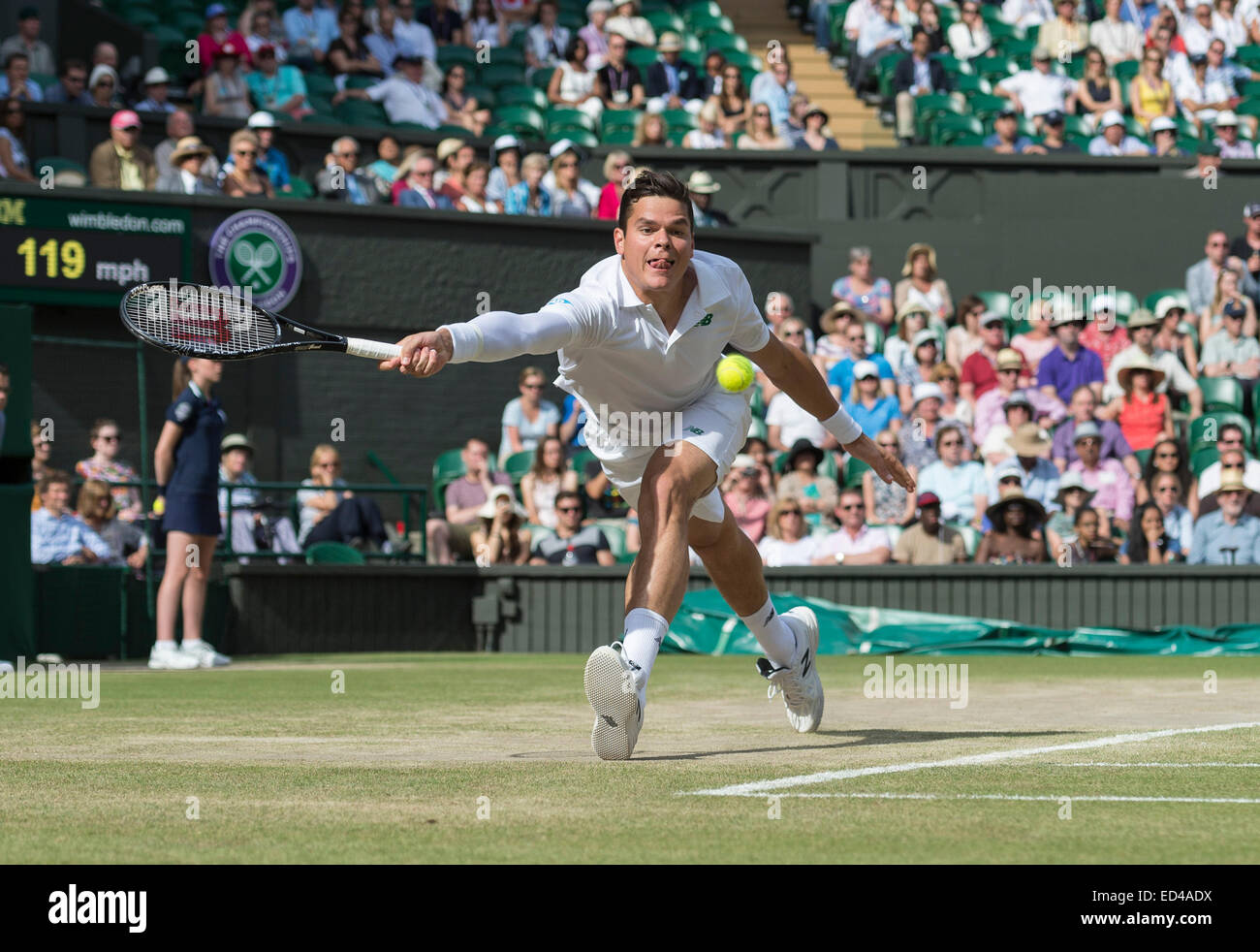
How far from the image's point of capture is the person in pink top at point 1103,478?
15797 mm

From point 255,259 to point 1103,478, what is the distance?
7.50 m

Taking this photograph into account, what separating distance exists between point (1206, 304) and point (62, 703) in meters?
13.0

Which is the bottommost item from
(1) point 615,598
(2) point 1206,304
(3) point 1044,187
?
(1) point 615,598

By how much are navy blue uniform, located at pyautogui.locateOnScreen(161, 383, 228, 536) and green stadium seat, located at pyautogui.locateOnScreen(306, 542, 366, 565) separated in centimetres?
300

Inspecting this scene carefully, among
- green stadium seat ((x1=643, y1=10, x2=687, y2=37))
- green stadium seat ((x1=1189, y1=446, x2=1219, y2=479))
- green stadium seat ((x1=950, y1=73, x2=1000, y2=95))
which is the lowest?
green stadium seat ((x1=1189, y1=446, x2=1219, y2=479))

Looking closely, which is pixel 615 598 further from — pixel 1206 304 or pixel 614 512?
pixel 1206 304

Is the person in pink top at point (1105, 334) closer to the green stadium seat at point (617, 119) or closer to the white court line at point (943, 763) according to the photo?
the green stadium seat at point (617, 119)

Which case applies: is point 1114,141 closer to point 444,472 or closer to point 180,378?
point 444,472

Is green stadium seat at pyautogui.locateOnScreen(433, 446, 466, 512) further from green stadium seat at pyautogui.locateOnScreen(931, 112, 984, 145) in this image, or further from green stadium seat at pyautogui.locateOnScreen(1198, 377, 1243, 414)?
green stadium seat at pyautogui.locateOnScreen(931, 112, 984, 145)

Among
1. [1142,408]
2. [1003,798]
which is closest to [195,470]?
[1003,798]

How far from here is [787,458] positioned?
1612 centimetres

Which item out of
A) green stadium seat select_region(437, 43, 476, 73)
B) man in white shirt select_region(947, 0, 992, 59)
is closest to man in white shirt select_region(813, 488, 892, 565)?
green stadium seat select_region(437, 43, 476, 73)

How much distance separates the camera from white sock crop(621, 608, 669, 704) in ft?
19.4

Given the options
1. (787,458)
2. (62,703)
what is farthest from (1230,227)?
(62,703)
